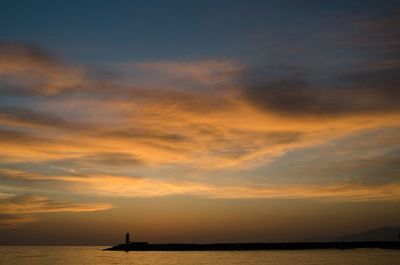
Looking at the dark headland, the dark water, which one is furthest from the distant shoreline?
the dark water

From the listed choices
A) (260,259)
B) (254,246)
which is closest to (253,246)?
(254,246)

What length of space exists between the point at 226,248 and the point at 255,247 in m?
10.2

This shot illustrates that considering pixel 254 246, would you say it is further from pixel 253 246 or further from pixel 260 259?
pixel 260 259

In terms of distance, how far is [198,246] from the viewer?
14300cm

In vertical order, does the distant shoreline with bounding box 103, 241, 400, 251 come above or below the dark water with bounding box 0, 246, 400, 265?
above

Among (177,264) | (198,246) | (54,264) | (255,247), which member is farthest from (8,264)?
(255,247)

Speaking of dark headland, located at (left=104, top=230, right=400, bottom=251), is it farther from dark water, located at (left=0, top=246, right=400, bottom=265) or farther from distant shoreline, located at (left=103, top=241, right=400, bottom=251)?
dark water, located at (left=0, top=246, right=400, bottom=265)

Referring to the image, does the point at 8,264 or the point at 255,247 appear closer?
the point at 8,264

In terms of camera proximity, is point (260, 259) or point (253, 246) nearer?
point (260, 259)

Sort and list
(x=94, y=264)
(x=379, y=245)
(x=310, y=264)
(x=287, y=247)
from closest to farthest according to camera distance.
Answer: (x=310, y=264) → (x=94, y=264) → (x=379, y=245) → (x=287, y=247)

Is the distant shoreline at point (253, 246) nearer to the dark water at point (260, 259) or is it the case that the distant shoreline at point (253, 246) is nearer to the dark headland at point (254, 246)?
the dark headland at point (254, 246)

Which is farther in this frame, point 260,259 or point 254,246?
point 254,246

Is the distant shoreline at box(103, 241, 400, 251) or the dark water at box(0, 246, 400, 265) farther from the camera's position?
the distant shoreline at box(103, 241, 400, 251)

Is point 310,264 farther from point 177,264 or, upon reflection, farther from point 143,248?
point 143,248
